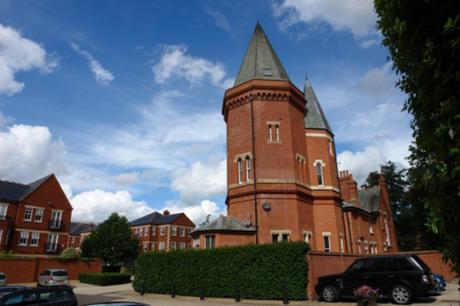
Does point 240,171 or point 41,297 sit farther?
point 240,171

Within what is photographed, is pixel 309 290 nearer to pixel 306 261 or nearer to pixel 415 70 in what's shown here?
pixel 306 261

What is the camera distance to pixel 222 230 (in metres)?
21.7

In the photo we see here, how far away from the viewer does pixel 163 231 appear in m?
68.9

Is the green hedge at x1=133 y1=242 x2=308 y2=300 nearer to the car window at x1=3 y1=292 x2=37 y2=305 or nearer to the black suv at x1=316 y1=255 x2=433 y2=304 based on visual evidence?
the black suv at x1=316 y1=255 x2=433 y2=304

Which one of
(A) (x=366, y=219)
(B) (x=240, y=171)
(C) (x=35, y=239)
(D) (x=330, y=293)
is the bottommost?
(D) (x=330, y=293)

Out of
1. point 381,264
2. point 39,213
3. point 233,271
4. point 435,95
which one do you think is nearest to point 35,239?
point 39,213

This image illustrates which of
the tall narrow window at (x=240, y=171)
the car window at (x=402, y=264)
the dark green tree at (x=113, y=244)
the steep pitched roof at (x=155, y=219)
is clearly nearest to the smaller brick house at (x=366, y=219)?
the tall narrow window at (x=240, y=171)

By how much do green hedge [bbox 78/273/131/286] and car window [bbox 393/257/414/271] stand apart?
26810 millimetres

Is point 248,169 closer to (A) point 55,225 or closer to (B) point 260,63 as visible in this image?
(B) point 260,63

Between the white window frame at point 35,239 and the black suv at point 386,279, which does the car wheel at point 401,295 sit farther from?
the white window frame at point 35,239

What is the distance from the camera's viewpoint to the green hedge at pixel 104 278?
3141cm

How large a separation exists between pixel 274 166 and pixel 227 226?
569cm

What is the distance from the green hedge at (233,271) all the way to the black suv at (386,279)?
148cm

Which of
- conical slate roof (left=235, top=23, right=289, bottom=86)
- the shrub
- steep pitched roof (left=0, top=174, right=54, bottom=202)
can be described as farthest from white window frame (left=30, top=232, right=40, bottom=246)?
conical slate roof (left=235, top=23, right=289, bottom=86)
